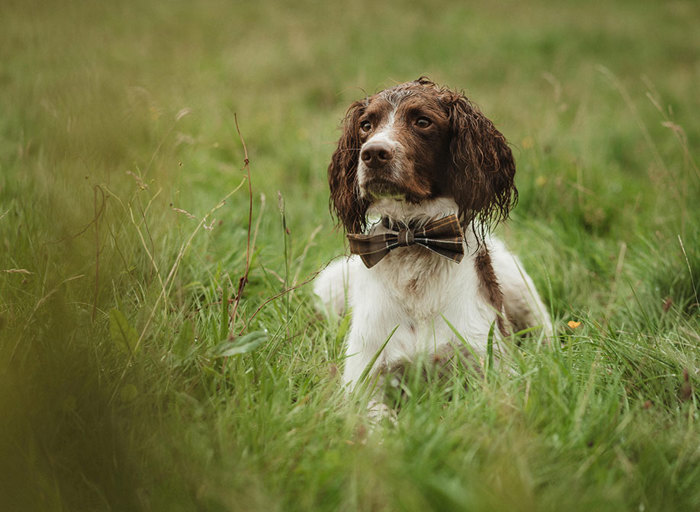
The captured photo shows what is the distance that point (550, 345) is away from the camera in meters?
1.91

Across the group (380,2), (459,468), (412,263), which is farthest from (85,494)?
(380,2)

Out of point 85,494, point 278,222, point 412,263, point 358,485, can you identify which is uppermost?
point 278,222

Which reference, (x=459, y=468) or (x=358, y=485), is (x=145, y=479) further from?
(x=459, y=468)

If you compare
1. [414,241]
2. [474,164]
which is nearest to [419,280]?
[414,241]

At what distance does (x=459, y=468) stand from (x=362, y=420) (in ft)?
1.40

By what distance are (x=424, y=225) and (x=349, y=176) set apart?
19.0 inches

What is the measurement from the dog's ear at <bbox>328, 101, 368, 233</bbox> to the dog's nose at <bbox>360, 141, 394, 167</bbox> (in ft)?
1.18

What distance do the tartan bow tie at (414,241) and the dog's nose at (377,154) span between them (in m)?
0.33

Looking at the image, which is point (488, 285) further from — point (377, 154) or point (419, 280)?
point (377, 154)

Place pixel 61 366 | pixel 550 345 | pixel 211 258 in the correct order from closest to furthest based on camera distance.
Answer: pixel 61 366, pixel 550 345, pixel 211 258

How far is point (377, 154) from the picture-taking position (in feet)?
6.86

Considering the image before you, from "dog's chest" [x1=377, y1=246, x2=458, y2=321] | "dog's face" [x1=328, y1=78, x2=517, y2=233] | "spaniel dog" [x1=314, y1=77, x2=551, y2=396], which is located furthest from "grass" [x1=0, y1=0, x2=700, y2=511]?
"dog's face" [x1=328, y1=78, x2=517, y2=233]

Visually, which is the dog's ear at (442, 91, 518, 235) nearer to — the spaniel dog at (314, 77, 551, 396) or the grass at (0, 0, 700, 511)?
the spaniel dog at (314, 77, 551, 396)

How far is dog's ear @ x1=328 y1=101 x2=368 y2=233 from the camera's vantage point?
100 inches
